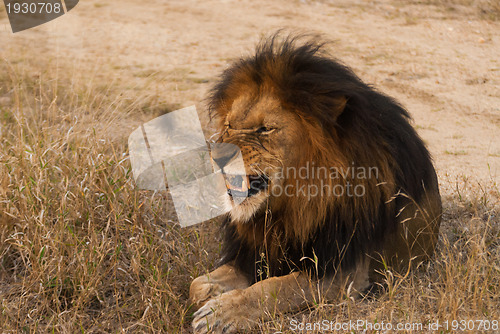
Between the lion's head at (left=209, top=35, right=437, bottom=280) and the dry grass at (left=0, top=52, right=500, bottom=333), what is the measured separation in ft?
1.14

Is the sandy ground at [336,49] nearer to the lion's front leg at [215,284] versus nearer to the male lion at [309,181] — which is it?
the male lion at [309,181]

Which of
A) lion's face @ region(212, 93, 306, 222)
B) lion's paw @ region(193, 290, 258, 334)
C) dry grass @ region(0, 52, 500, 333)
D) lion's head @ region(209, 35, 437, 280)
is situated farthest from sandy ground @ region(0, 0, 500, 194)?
lion's paw @ region(193, 290, 258, 334)

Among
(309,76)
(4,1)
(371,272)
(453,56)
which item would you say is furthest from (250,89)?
(4,1)

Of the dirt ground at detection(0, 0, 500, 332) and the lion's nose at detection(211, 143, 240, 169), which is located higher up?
the lion's nose at detection(211, 143, 240, 169)

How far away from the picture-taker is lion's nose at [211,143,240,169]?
9.39 ft

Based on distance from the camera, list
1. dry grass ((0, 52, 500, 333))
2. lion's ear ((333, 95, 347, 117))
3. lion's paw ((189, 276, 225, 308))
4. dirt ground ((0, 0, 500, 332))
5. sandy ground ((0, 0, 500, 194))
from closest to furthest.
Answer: lion's ear ((333, 95, 347, 117)) → dry grass ((0, 52, 500, 333)) → lion's paw ((189, 276, 225, 308)) → dirt ground ((0, 0, 500, 332)) → sandy ground ((0, 0, 500, 194))

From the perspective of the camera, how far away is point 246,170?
2.88 m

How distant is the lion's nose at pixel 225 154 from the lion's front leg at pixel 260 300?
2.11 ft

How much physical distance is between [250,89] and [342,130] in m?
0.51

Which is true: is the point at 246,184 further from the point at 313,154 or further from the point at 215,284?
the point at 215,284

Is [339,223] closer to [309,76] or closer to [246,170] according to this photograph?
[246,170]

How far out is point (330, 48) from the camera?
7.09 meters

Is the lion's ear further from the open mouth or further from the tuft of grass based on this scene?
the tuft of grass

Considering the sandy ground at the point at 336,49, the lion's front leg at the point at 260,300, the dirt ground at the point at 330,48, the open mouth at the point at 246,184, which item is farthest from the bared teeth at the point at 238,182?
the sandy ground at the point at 336,49
